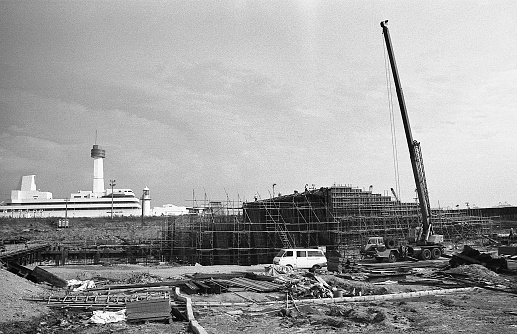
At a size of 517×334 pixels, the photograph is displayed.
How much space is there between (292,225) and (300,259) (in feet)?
43.6

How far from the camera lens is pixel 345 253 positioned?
112 ft

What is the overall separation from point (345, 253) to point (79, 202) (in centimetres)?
7018

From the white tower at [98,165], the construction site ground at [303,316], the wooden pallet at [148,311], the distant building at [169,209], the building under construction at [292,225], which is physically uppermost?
the white tower at [98,165]

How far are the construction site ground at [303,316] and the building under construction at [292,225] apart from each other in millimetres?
19321

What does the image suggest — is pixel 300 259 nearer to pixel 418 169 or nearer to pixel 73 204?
pixel 418 169

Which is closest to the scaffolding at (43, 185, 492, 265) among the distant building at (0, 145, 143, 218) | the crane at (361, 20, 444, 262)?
the crane at (361, 20, 444, 262)

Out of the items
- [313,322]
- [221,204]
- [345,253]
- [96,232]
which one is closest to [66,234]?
[96,232]

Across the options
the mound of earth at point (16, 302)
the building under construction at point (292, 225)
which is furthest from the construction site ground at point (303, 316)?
the building under construction at point (292, 225)

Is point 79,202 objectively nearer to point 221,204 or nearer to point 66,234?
point 66,234

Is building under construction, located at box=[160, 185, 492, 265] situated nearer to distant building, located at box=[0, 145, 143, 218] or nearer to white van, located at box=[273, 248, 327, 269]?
white van, located at box=[273, 248, 327, 269]

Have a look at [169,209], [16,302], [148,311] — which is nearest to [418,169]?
[148,311]

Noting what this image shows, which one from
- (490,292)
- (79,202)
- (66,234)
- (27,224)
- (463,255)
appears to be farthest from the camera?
(79,202)

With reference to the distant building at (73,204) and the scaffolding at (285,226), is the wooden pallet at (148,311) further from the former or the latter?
the distant building at (73,204)

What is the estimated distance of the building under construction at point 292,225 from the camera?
114ft
